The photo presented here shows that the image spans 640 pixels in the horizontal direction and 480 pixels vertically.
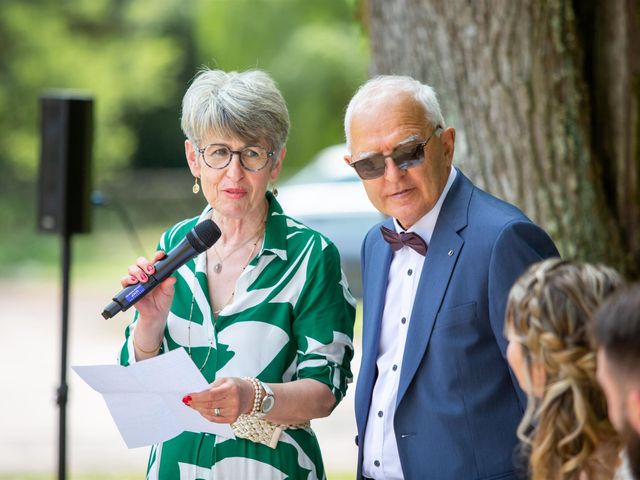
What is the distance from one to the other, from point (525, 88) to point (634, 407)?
3040 millimetres

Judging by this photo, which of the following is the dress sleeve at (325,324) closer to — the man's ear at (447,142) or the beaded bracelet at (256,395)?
the beaded bracelet at (256,395)

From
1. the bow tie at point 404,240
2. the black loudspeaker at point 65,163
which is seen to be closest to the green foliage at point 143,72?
the black loudspeaker at point 65,163

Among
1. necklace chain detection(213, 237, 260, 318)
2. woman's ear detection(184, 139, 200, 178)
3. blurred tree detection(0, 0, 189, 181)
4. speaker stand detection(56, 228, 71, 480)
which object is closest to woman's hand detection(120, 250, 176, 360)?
necklace chain detection(213, 237, 260, 318)

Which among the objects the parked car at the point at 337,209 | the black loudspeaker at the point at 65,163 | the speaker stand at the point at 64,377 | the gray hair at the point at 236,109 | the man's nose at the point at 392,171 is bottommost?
the speaker stand at the point at 64,377

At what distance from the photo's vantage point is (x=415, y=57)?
4992mm

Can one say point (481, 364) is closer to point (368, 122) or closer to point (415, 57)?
point (368, 122)

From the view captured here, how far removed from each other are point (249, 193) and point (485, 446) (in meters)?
1.03

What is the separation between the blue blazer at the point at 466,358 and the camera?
2.87 meters

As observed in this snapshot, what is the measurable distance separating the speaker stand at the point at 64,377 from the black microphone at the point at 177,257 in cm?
341

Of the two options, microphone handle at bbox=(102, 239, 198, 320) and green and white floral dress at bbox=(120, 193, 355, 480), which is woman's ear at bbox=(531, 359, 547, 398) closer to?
green and white floral dress at bbox=(120, 193, 355, 480)

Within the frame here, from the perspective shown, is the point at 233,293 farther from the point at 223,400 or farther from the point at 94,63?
A: the point at 94,63

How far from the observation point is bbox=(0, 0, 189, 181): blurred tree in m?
28.2

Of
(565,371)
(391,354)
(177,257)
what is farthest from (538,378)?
(177,257)

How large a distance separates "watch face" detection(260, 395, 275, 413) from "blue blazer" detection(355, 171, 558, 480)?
1.17 ft
